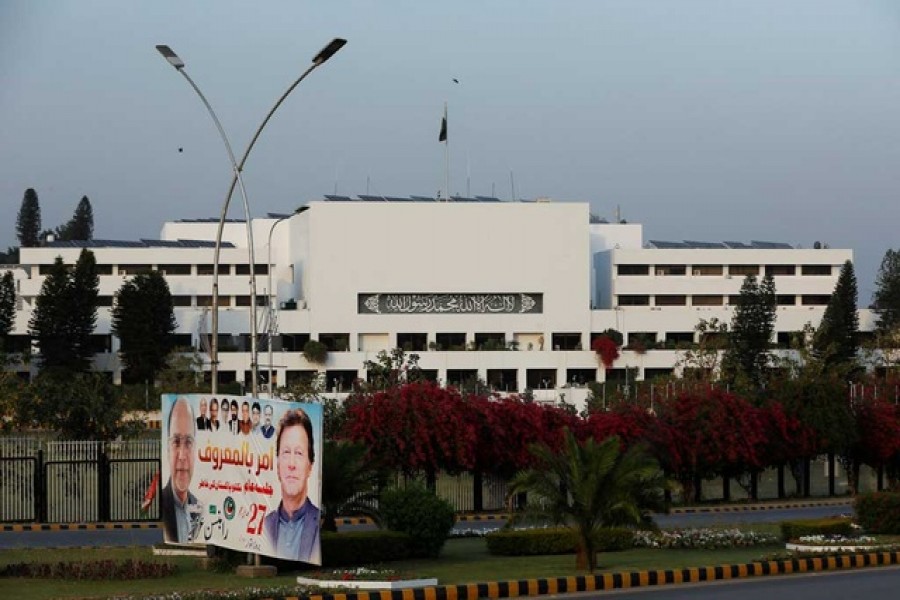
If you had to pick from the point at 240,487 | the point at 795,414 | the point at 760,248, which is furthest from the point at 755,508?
the point at 760,248

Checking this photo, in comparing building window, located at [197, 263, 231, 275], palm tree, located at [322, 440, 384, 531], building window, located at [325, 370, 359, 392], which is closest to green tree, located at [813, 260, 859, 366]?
building window, located at [325, 370, 359, 392]

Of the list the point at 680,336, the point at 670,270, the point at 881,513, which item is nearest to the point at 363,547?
the point at 881,513

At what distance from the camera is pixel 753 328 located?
8319 centimetres

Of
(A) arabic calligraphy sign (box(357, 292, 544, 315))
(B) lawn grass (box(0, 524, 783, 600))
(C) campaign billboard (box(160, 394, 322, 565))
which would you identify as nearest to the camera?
(B) lawn grass (box(0, 524, 783, 600))

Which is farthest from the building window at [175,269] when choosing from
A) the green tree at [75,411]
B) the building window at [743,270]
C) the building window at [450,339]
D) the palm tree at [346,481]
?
the palm tree at [346,481]

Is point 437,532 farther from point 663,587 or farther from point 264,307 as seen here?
point 264,307

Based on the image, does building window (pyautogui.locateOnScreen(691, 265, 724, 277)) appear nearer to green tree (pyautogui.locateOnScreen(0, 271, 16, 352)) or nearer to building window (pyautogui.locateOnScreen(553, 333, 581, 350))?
building window (pyautogui.locateOnScreen(553, 333, 581, 350))

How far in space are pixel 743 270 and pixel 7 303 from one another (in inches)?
1697

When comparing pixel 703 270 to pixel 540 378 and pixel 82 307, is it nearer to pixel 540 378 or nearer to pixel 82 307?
pixel 540 378

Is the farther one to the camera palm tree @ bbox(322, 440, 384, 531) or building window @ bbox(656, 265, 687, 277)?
building window @ bbox(656, 265, 687, 277)

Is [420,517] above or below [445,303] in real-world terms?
below

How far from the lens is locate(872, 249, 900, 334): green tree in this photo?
93750mm

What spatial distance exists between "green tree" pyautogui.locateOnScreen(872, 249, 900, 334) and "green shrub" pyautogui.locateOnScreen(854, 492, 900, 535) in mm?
61635

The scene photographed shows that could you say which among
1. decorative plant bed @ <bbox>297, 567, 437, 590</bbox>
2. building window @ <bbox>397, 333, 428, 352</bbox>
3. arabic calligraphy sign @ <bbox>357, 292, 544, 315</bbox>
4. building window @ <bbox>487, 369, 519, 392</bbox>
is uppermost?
arabic calligraphy sign @ <bbox>357, 292, 544, 315</bbox>
